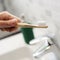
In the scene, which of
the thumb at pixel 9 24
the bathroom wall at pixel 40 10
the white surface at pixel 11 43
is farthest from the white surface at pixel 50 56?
the thumb at pixel 9 24

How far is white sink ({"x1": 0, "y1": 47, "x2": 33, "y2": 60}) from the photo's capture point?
828 mm

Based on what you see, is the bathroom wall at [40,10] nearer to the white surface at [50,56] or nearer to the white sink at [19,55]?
the white surface at [50,56]

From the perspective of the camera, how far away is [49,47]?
2.17 ft

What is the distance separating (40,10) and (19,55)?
0.28 metres

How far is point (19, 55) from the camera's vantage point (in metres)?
0.85

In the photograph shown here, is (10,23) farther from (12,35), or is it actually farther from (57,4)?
(12,35)

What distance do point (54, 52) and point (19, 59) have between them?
0.76ft

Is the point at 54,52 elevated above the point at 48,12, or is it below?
below

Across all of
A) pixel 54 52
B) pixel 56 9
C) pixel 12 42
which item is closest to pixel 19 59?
A: pixel 12 42

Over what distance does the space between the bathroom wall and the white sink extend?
17 cm

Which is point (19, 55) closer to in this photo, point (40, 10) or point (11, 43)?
point (11, 43)

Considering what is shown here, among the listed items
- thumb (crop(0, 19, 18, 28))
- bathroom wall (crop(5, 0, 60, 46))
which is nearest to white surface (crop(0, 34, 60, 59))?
bathroom wall (crop(5, 0, 60, 46))

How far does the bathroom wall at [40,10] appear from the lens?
2.15 feet

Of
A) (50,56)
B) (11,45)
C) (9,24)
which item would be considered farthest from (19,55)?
(9,24)
